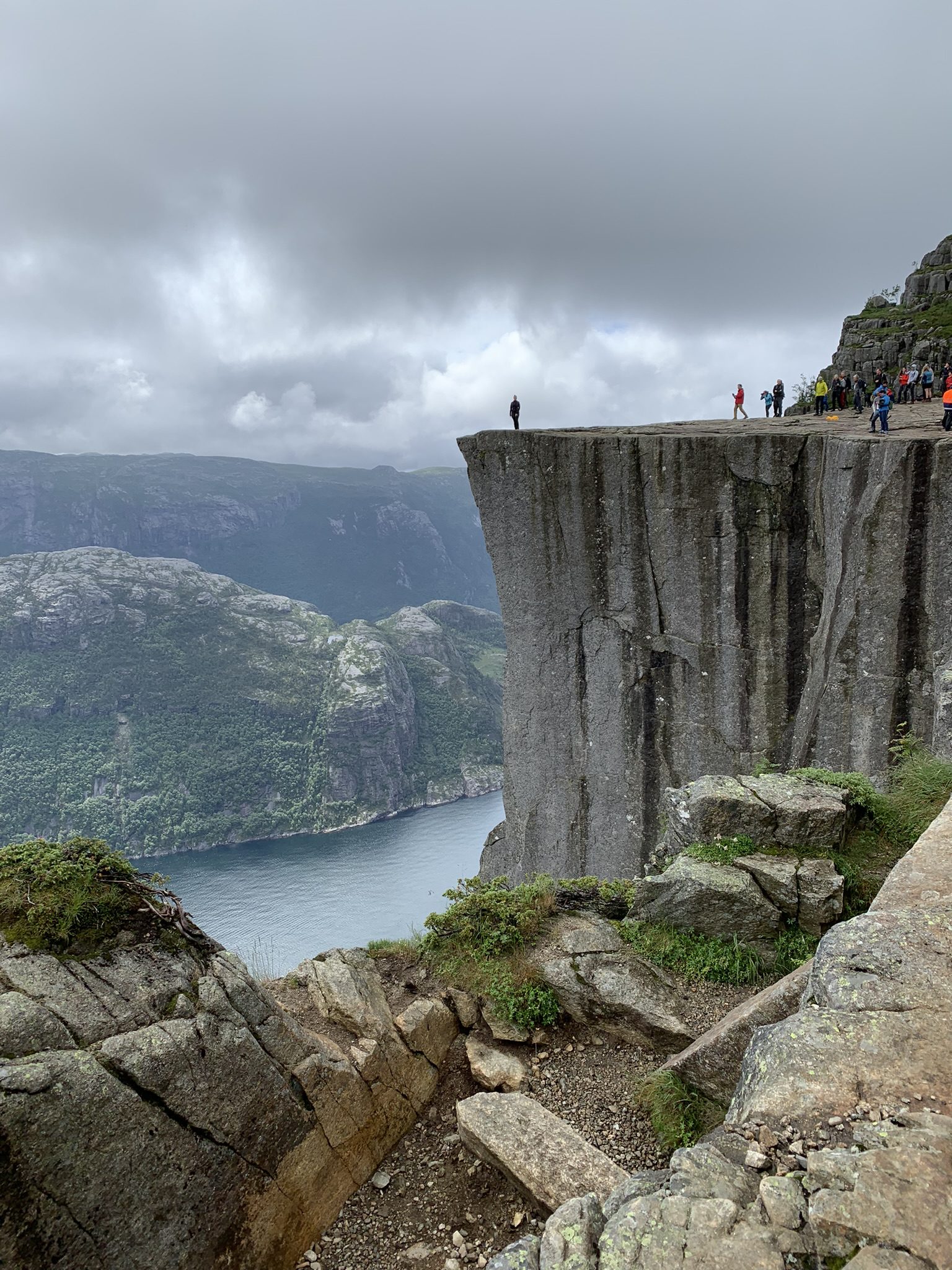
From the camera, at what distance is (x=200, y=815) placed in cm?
9662

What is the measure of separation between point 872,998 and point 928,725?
992 cm

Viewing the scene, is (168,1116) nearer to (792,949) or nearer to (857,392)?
(792,949)

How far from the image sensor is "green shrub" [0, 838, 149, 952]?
4695 mm

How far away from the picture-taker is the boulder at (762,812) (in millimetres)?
7016

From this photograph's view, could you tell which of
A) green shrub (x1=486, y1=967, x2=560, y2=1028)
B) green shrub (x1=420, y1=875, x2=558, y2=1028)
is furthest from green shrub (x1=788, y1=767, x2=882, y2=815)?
green shrub (x1=486, y1=967, x2=560, y2=1028)

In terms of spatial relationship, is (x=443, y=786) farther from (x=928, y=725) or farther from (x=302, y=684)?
(x=928, y=725)

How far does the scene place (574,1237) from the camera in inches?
129

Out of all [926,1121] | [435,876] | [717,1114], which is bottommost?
[435,876]

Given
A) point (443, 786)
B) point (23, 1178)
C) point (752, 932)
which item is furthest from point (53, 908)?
point (443, 786)

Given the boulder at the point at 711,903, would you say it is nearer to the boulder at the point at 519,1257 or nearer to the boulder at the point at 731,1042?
the boulder at the point at 731,1042

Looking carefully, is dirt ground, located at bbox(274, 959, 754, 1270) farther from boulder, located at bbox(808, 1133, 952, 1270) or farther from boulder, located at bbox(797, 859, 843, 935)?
boulder, located at bbox(808, 1133, 952, 1270)

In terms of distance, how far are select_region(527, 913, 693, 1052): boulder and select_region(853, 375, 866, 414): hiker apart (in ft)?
58.7

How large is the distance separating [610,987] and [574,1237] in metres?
3.37

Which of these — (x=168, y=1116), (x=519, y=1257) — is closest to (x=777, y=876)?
(x=519, y=1257)
